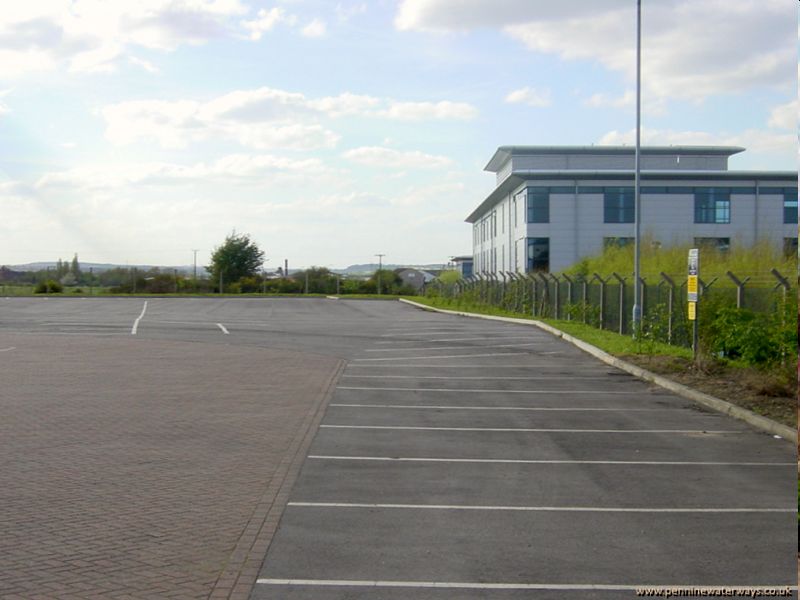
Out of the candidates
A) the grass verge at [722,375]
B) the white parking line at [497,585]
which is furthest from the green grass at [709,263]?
the white parking line at [497,585]

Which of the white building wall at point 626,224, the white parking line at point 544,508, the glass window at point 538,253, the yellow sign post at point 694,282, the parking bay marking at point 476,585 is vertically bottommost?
the parking bay marking at point 476,585

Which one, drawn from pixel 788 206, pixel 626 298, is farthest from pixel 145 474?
pixel 788 206

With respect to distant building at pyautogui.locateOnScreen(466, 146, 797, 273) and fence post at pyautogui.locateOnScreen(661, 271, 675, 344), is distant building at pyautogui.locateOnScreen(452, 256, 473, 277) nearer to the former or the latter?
distant building at pyautogui.locateOnScreen(466, 146, 797, 273)

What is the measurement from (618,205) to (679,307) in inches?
1492

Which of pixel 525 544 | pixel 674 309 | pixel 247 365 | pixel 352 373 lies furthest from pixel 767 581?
pixel 674 309

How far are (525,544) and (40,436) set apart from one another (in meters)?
6.78

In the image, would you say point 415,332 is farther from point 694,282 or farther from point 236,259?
point 236,259

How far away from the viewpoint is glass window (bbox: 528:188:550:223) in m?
60.2

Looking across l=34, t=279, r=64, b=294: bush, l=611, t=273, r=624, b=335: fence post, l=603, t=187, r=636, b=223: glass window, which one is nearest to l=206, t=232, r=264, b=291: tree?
l=34, t=279, r=64, b=294: bush

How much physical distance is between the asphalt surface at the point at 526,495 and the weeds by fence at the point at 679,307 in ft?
7.06

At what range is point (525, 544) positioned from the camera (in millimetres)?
7172

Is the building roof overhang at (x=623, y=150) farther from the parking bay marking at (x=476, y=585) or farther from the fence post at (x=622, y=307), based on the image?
the parking bay marking at (x=476, y=585)

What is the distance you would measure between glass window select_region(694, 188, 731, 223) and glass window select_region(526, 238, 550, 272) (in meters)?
9.51

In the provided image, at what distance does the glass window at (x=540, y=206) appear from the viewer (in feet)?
197
